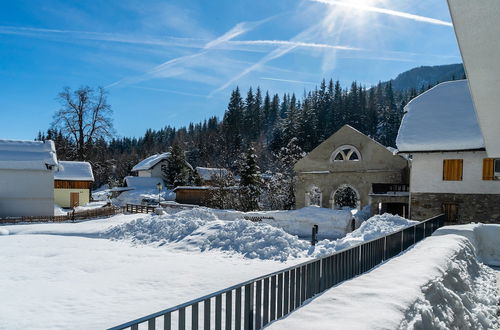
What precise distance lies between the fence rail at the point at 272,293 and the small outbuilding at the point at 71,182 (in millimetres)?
40308

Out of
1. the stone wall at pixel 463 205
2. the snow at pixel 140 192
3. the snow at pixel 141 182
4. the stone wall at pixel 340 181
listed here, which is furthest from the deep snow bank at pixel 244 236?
the snow at pixel 141 182

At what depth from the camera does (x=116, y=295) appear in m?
8.73

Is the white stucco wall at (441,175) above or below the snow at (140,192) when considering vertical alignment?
above

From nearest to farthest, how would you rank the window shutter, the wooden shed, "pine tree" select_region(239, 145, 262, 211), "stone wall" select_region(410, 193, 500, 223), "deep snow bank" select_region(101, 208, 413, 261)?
"deep snow bank" select_region(101, 208, 413, 261)
the window shutter
"stone wall" select_region(410, 193, 500, 223)
"pine tree" select_region(239, 145, 262, 211)
the wooden shed

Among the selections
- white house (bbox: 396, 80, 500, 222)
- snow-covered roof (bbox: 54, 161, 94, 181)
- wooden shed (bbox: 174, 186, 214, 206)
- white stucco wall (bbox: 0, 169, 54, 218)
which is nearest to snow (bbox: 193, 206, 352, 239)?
white house (bbox: 396, 80, 500, 222)

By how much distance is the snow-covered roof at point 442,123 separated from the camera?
19.2 meters

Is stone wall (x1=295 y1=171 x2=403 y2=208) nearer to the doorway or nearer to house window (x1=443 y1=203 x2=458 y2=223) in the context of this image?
house window (x1=443 y1=203 x2=458 y2=223)

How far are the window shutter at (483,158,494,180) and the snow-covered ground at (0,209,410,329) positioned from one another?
288 inches

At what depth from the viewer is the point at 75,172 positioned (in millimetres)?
42094

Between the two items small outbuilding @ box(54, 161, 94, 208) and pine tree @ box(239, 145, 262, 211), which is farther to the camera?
small outbuilding @ box(54, 161, 94, 208)

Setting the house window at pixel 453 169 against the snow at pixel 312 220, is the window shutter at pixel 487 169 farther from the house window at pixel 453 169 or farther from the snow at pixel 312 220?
the snow at pixel 312 220

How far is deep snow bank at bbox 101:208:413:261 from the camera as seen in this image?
13.7m

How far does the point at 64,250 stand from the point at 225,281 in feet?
31.4

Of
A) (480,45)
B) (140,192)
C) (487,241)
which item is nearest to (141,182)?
(140,192)
